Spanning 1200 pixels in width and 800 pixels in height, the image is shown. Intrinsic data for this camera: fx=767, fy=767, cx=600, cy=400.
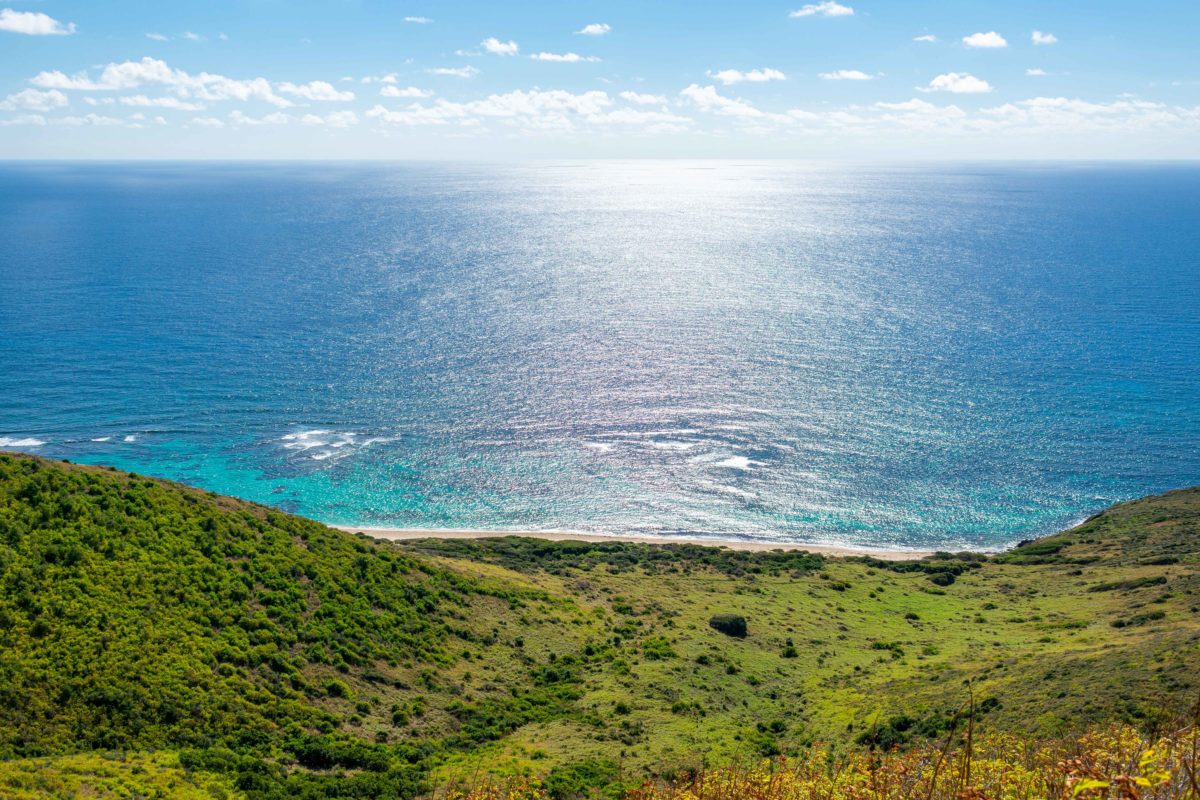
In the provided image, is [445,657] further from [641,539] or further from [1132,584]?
[1132,584]

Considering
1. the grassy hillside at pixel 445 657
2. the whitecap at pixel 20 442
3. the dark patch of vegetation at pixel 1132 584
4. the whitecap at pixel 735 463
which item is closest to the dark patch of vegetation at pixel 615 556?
the grassy hillside at pixel 445 657

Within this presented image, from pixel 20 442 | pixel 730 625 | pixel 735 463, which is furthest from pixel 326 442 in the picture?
pixel 730 625

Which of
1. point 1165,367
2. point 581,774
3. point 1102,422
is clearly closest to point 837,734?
point 581,774

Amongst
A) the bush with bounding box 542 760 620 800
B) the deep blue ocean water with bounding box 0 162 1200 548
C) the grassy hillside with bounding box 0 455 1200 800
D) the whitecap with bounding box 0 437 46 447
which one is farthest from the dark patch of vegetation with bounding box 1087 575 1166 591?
the whitecap with bounding box 0 437 46 447

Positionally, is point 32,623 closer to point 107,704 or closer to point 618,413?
point 107,704

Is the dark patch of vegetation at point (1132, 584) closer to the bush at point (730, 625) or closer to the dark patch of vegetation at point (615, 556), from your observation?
the dark patch of vegetation at point (615, 556)

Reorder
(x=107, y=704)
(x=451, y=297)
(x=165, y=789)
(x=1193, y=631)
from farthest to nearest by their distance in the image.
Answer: (x=451, y=297) → (x=1193, y=631) → (x=107, y=704) → (x=165, y=789)
